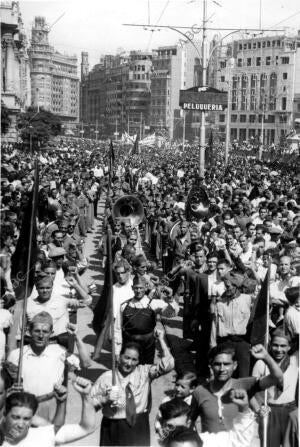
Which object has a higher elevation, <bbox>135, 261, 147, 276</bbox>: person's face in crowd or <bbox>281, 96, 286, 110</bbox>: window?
<bbox>281, 96, 286, 110</bbox>: window

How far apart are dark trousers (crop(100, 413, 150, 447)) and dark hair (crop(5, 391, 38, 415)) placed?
70 cm

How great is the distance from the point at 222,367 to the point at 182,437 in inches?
35.1

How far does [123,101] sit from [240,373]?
14524 cm

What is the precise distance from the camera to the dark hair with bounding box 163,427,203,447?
388 cm

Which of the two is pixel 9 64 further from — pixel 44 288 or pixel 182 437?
pixel 182 437

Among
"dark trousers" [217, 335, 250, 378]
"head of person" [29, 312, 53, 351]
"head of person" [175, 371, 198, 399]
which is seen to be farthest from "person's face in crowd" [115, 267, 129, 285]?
"head of person" [175, 371, 198, 399]

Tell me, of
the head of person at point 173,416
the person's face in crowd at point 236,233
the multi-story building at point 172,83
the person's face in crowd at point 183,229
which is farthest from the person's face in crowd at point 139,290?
the multi-story building at point 172,83

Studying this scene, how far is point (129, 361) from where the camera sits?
4781mm

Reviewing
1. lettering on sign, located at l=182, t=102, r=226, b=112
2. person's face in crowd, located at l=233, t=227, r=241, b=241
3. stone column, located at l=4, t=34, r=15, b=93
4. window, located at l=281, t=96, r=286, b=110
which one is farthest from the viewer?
window, located at l=281, t=96, r=286, b=110

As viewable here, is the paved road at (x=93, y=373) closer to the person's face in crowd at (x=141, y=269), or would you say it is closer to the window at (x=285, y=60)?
the person's face in crowd at (x=141, y=269)

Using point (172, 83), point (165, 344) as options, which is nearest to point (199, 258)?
point (165, 344)

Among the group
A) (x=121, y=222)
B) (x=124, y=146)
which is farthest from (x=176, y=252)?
(x=124, y=146)

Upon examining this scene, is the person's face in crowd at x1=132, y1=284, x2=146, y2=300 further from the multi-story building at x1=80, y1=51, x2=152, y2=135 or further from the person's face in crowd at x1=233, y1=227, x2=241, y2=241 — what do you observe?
the multi-story building at x1=80, y1=51, x2=152, y2=135

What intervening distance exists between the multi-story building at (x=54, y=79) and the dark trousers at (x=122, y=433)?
166426 mm
